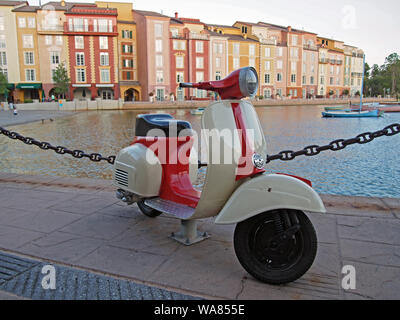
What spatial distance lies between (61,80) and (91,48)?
670cm

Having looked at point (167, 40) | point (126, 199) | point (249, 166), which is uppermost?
point (167, 40)

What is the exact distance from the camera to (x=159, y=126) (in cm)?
369

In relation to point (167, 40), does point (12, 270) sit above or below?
below

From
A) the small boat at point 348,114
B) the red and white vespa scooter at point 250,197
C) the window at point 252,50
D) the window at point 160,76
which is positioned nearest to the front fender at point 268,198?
the red and white vespa scooter at point 250,197

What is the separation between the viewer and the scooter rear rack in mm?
3289

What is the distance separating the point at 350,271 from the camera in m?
2.80

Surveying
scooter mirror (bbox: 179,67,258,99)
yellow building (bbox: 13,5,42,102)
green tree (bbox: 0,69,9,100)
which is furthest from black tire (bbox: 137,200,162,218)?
yellow building (bbox: 13,5,42,102)

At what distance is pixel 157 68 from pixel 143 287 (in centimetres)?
5256

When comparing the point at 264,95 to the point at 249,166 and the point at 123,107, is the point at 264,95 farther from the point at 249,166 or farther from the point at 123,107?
the point at 249,166

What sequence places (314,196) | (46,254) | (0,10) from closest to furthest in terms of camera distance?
(314,196) < (46,254) < (0,10)

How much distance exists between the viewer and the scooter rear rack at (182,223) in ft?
10.8

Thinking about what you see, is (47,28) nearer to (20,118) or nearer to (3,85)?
(3,85)

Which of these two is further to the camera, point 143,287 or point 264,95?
point 264,95

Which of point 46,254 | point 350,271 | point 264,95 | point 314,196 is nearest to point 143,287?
point 46,254
